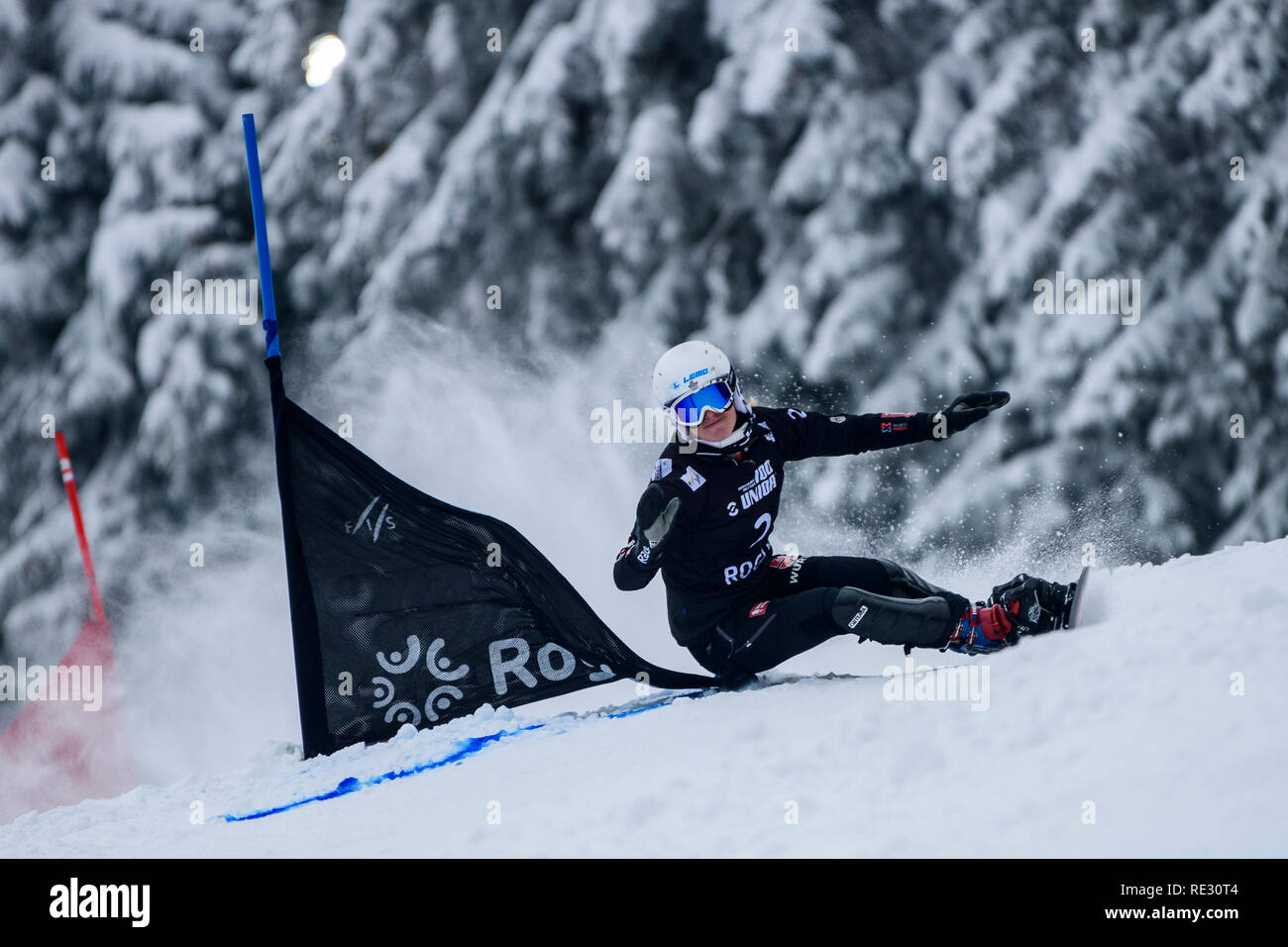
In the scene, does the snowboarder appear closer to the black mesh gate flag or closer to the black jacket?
the black jacket

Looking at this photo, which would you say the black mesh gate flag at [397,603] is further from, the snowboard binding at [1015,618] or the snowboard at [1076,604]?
the snowboard at [1076,604]

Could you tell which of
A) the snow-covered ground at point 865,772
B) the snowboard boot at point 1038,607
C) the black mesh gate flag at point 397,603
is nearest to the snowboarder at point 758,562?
the snowboard boot at point 1038,607

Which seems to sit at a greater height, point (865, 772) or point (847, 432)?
point (847, 432)

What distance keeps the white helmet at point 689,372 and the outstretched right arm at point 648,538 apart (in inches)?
12.1

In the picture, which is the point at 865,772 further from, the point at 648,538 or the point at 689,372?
the point at 689,372

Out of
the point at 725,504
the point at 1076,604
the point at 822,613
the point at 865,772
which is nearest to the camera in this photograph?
the point at 865,772

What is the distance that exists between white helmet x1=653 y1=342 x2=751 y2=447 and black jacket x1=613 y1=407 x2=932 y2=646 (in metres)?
0.19

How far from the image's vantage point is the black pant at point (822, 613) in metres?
3.50

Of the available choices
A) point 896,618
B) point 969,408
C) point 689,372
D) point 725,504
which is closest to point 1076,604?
point 896,618

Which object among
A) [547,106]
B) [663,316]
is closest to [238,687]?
[663,316]

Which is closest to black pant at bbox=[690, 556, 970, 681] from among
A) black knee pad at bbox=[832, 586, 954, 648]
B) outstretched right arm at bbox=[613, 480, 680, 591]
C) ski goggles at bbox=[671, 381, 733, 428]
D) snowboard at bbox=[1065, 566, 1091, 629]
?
black knee pad at bbox=[832, 586, 954, 648]

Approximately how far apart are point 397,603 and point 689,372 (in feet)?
4.14

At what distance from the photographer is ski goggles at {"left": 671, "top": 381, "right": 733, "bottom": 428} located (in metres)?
3.63

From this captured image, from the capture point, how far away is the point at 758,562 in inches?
152
